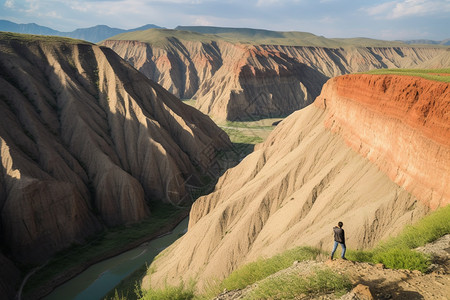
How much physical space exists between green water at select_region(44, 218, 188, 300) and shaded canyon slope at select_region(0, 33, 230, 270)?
191 inches

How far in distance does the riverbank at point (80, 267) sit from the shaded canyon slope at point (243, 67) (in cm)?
6190

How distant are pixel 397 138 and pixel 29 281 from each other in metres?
34.5

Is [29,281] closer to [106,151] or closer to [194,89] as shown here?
[106,151]

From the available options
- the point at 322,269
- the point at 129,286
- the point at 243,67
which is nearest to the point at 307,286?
the point at 322,269

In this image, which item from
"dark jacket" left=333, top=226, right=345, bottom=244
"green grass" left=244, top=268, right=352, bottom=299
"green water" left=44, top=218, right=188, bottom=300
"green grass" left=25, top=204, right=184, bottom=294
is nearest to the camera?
"green grass" left=244, top=268, right=352, bottom=299

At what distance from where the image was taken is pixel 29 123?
40.0m

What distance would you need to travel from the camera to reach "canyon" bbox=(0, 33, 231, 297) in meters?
32.3

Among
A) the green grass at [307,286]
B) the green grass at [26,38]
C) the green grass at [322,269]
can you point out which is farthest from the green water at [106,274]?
the green grass at [26,38]

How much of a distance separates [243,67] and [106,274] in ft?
285

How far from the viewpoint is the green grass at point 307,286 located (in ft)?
31.4

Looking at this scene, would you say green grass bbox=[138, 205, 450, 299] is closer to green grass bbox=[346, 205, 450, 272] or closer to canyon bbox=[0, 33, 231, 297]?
green grass bbox=[346, 205, 450, 272]

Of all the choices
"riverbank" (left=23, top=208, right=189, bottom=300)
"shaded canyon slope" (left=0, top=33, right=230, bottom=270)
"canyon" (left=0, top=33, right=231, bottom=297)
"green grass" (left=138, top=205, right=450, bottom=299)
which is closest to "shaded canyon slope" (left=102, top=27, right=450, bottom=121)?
"canyon" (left=0, top=33, right=231, bottom=297)

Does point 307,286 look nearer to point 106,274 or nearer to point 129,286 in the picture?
point 129,286

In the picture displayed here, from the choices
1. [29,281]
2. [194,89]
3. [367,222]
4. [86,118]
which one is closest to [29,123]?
[86,118]
